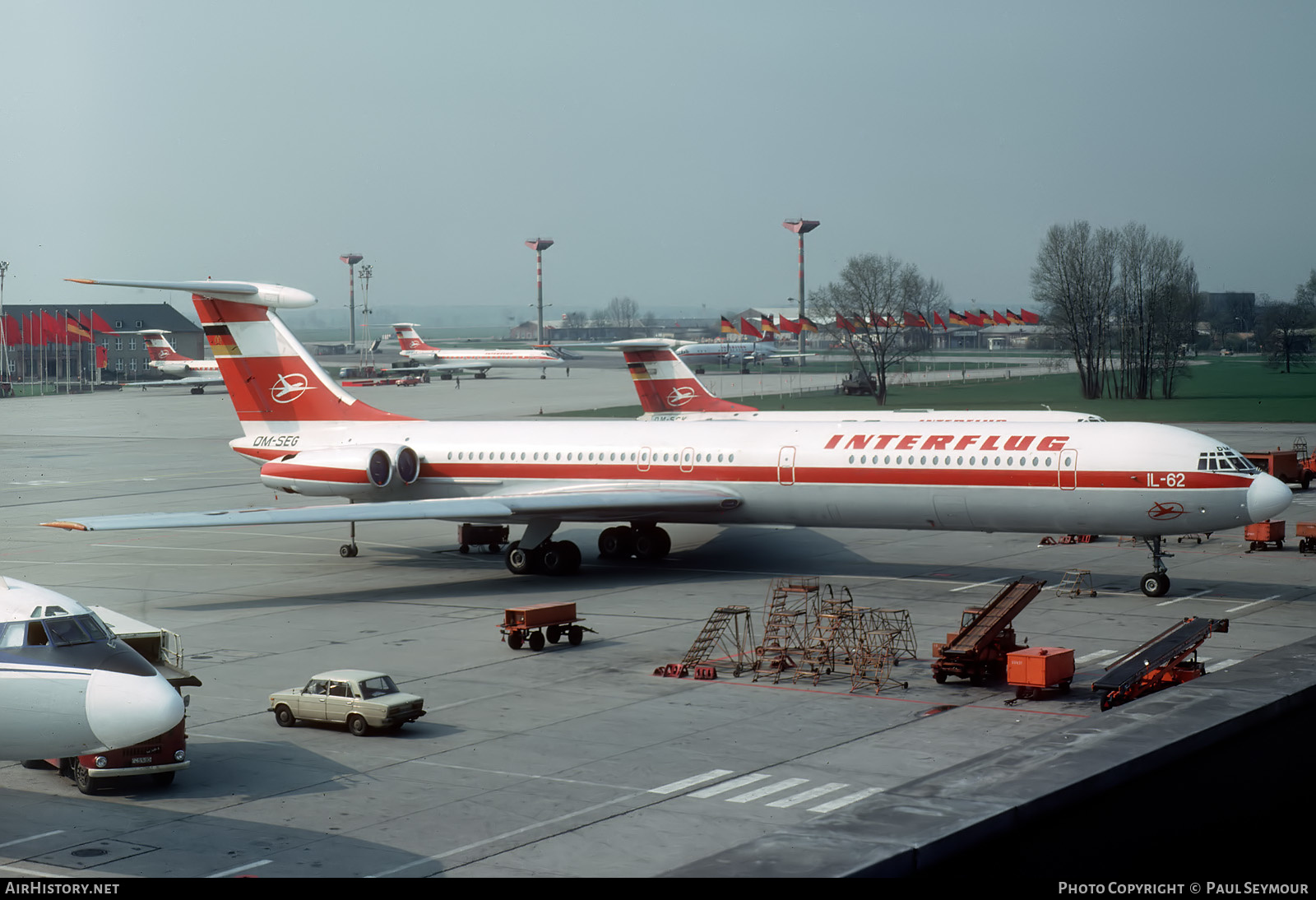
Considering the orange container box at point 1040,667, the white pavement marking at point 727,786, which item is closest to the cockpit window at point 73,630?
the white pavement marking at point 727,786

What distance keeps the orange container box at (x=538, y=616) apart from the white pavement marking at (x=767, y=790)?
883 centimetres

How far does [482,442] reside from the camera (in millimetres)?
36062

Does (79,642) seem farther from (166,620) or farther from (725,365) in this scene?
(725,365)

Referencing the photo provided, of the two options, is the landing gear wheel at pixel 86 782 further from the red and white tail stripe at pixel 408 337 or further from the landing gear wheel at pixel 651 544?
the red and white tail stripe at pixel 408 337

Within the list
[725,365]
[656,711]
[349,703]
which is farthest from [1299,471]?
[725,365]

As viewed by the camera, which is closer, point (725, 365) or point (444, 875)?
point (444, 875)

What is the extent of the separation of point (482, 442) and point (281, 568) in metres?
6.15

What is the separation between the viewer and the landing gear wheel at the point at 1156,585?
2894cm

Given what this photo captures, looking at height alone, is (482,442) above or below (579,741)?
above

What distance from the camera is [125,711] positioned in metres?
14.2

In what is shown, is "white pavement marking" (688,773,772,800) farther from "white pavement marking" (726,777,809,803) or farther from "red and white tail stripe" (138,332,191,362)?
"red and white tail stripe" (138,332,191,362)

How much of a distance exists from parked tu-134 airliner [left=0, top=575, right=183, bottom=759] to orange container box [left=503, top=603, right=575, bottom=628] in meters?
9.96

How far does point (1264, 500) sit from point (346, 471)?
21.9m

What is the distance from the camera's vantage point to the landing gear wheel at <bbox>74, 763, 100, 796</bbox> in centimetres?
1609
